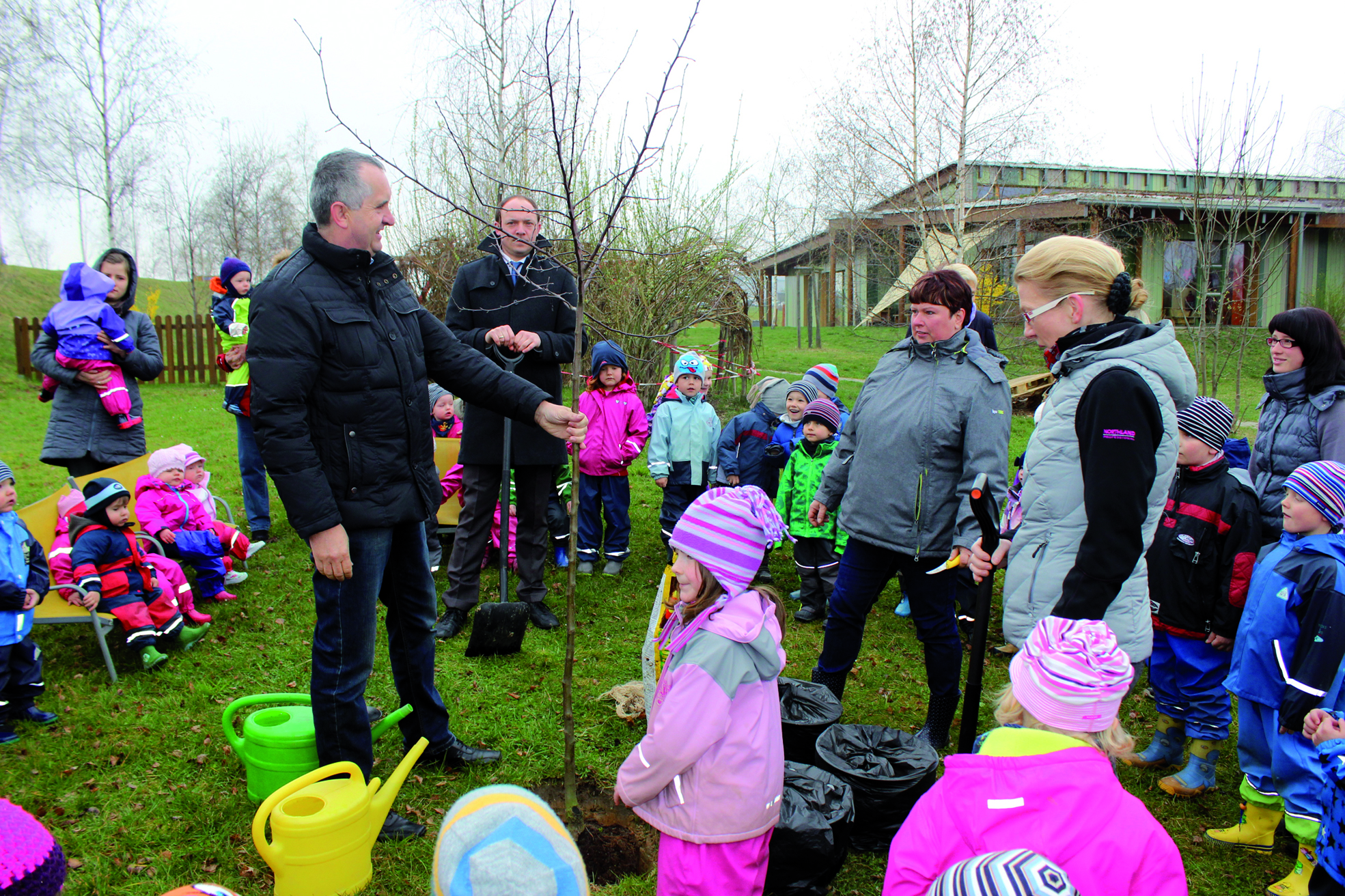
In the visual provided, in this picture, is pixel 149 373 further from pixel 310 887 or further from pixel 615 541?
pixel 310 887

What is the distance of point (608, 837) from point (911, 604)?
5.48 ft

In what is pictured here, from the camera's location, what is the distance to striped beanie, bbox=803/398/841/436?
589cm

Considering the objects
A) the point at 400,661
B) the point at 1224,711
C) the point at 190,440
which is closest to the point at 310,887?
the point at 400,661

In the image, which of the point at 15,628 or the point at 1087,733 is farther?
the point at 15,628

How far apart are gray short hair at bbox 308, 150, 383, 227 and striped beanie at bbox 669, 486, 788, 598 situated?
5.20 feet

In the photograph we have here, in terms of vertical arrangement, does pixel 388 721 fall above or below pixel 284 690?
above

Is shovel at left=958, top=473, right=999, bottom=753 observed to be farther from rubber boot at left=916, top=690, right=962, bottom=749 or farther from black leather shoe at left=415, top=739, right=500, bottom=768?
black leather shoe at left=415, top=739, right=500, bottom=768

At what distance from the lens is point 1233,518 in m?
3.61

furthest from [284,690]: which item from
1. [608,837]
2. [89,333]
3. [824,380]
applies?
[824,380]

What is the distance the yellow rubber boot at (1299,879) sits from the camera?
2.71m

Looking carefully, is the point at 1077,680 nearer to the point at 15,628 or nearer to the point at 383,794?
the point at 383,794

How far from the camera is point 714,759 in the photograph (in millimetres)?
2186

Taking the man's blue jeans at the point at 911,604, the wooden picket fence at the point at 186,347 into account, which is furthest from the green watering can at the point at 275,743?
the wooden picket fence at the point at 186,347

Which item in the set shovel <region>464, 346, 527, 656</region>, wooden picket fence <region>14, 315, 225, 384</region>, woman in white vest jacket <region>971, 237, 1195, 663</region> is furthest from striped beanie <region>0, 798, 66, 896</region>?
wooden picket fence <region>14, 315, 225, 384</region>
